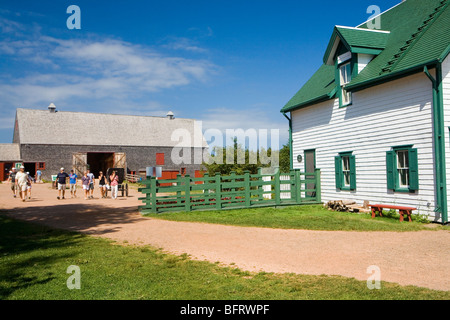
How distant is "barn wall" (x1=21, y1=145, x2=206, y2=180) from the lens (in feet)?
151

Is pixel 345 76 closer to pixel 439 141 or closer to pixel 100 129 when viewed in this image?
pixel 439 141

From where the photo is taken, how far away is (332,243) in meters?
9.09

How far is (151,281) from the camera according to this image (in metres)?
Result: 5.94

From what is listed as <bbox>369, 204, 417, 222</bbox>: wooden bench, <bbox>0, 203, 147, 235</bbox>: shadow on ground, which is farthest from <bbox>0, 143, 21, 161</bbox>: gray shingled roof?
<bbox>369, 204, 417, 222</bbox>: wooden bench

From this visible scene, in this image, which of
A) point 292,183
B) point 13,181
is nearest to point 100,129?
point 13,181

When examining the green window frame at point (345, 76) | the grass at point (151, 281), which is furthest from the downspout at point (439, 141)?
the grass at point (151, 281)

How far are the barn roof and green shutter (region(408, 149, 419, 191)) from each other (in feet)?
141

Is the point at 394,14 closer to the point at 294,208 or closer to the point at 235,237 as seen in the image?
the point at 294,208

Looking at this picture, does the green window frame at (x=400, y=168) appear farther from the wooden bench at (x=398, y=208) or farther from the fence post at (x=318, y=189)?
the fence post at (x=318, y=189)

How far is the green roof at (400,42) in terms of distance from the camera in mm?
12430

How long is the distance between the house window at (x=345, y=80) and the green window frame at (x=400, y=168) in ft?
11.4

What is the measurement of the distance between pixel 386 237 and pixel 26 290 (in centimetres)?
853

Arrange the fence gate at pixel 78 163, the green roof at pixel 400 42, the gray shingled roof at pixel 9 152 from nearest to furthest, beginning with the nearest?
the green roof at pixel 400 42 → the gray shingled roof at pixel 9 152 → the fence gate at pixel 78 163
